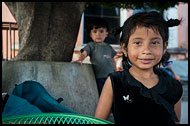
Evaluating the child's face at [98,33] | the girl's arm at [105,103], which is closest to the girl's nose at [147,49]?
the girl's arm at [105,103]

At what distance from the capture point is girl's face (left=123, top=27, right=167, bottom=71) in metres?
1.24

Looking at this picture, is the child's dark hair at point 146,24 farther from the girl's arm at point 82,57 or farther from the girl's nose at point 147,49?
the girl's arm at point 82,57

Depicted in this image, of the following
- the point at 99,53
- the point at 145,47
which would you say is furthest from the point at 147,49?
the point at 99,53

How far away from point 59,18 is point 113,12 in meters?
5.83

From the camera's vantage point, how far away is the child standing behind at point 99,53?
300 centimetres

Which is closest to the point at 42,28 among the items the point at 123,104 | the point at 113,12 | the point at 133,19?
the point at 133,19

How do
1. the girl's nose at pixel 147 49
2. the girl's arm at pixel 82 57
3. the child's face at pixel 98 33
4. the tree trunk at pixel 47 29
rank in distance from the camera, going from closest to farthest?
the girl's nose at pixel 147 49
the tree trunk at pixel 47 29
the girl's arm at pixel 82 57
the child's face at pixel 98 33

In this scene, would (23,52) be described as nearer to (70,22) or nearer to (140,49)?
(70,22)

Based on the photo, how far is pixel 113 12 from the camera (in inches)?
323

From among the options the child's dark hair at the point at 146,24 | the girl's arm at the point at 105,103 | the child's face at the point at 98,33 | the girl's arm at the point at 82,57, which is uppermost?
the child's face at the point at 98,33

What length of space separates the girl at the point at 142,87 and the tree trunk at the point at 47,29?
146 cm

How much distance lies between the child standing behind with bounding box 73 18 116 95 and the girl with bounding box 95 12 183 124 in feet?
5.40

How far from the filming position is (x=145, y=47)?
→ 123 cm

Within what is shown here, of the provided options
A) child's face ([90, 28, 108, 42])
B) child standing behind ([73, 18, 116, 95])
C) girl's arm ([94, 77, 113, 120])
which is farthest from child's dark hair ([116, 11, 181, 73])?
child's face ([90, 28, 108, 42])
